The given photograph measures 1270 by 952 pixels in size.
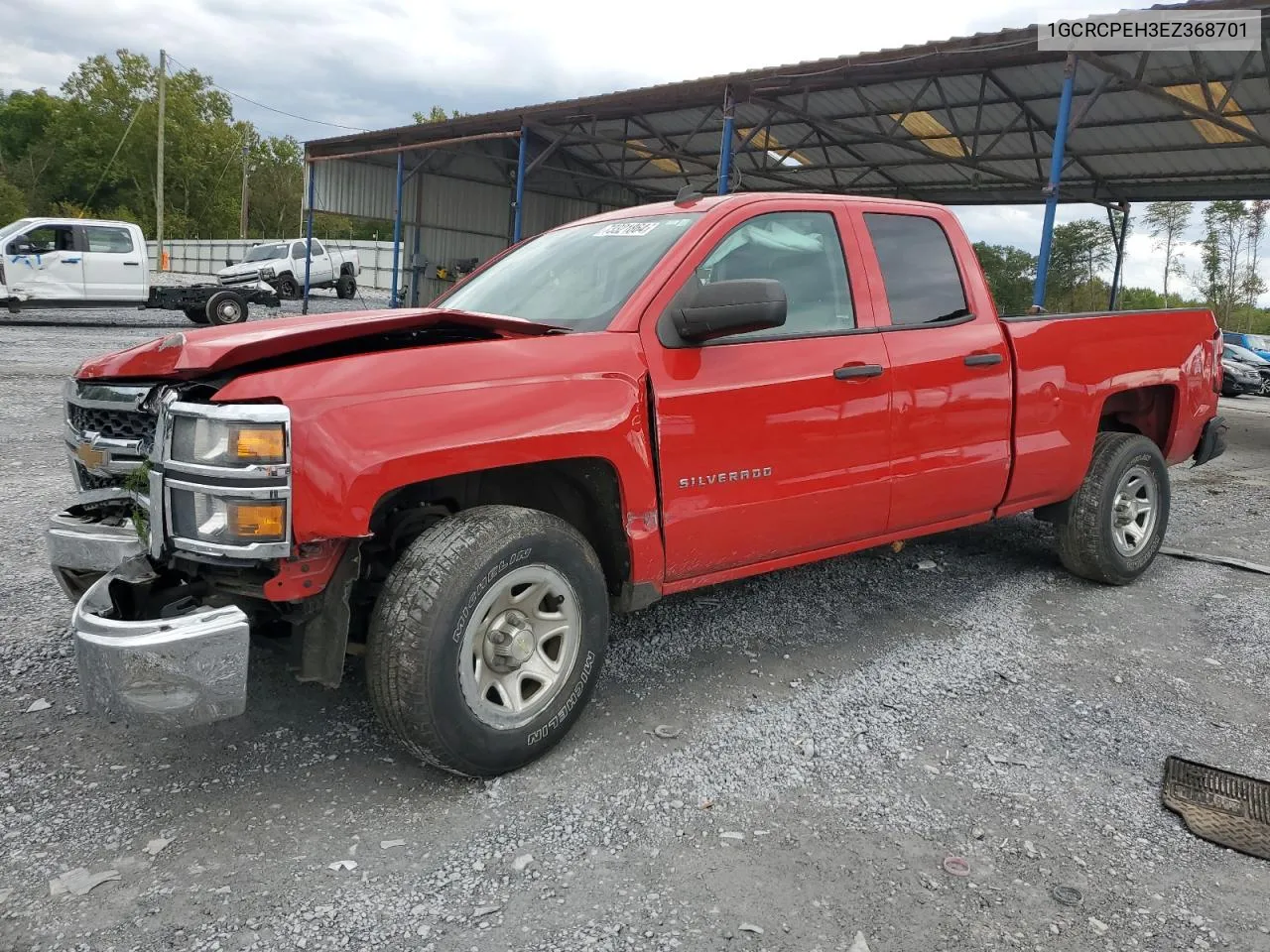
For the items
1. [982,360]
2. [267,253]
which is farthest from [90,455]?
[267,253]

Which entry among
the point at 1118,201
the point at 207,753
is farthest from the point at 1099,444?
the point at 1118,201

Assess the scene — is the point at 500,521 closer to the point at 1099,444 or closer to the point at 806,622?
the point at 806,622

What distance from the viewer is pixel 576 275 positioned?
355 centimetres

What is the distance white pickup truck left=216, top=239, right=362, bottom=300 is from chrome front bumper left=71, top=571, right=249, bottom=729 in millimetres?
23761

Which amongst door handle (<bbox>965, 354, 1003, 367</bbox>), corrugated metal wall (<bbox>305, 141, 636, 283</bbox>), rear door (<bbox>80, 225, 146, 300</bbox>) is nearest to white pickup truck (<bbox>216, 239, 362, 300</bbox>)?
corrugated metal wall (<bbox>305, 141, 636, 283</bbox>)

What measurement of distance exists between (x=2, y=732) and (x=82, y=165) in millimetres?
68821

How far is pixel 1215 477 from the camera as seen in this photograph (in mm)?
9398

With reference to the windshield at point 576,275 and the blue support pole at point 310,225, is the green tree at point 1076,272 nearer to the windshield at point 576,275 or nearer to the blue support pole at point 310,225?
the blue support pole at point 310,225

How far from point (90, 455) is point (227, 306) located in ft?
55.5

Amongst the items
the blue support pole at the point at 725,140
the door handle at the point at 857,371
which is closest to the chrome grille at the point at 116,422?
the door handle at the point at 857,371

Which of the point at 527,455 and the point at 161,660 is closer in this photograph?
the point at 161,660

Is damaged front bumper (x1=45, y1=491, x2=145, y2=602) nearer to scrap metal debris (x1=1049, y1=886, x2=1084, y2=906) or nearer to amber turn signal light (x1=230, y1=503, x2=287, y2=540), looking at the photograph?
amber turn signal light (x1=230, y1=503, x2=287, y2=540)

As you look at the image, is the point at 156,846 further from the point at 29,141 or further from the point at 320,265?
the point at 29,141

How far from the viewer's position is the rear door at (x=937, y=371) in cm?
383
